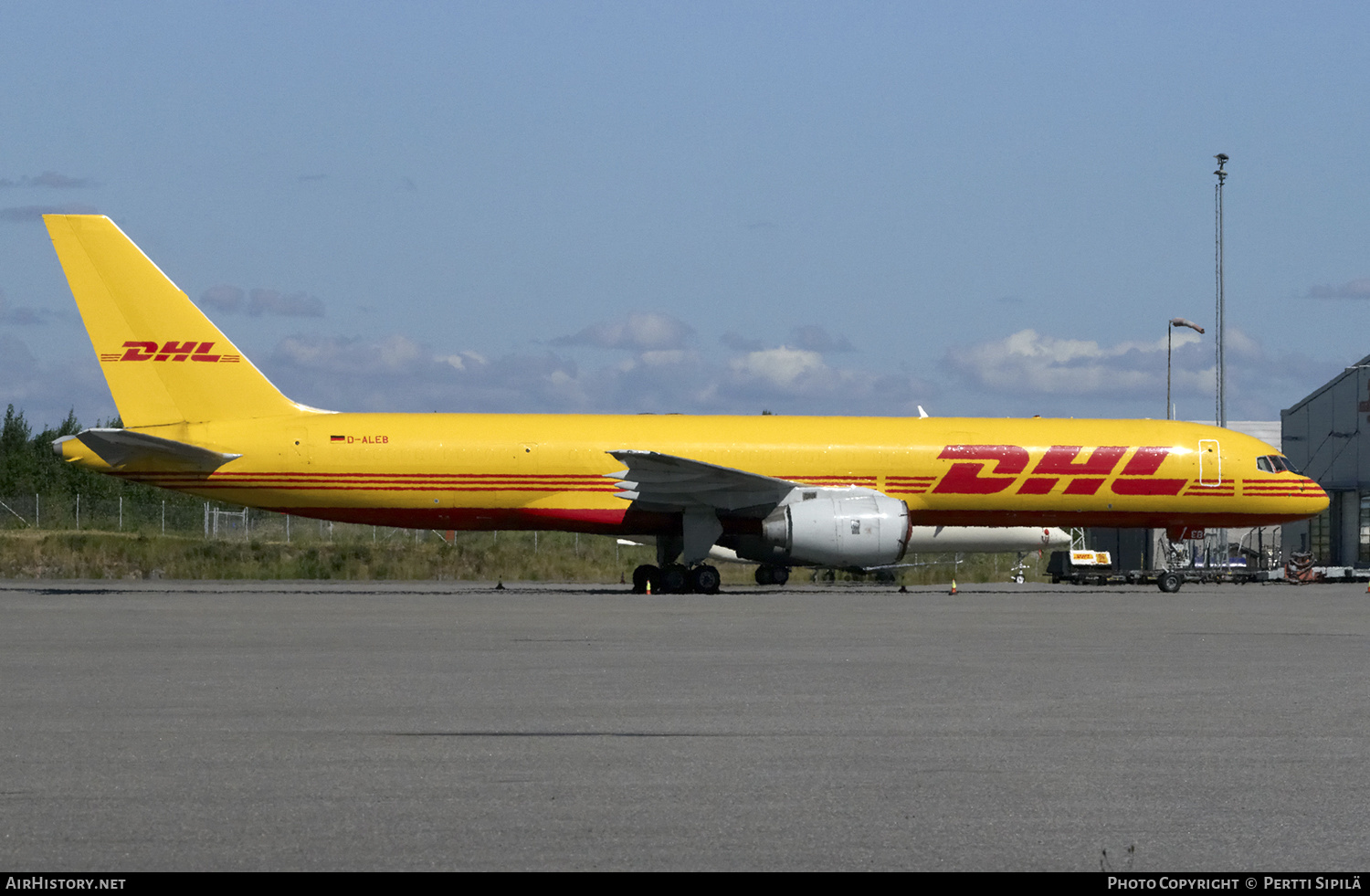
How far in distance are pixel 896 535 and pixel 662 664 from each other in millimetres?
17290

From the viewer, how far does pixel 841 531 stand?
105ft

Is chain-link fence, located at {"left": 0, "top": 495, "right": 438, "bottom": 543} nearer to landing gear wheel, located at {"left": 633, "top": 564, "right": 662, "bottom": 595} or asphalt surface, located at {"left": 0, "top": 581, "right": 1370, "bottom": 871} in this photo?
landing gear wheel, located at {"left": 633, "top": 564, "right": 662, "bottom": 595}

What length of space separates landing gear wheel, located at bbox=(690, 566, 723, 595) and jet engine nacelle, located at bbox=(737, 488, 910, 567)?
1.45 m

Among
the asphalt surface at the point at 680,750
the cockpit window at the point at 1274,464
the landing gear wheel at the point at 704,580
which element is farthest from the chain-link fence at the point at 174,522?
the asphalt surface at the point at 680,750

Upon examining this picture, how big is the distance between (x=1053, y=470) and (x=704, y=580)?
26.4 ft

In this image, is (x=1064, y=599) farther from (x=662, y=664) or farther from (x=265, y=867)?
(x=265, y=867)

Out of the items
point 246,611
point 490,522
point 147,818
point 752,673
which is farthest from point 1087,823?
point 490,522

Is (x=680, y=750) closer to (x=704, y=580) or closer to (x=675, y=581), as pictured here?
(x=704, y=580)

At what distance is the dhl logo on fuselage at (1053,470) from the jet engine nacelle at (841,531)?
236 centimetres

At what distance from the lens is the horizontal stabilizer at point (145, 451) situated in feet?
102

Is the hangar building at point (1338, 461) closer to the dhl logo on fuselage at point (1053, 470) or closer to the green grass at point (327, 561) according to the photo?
the green grass at point (327, 561)

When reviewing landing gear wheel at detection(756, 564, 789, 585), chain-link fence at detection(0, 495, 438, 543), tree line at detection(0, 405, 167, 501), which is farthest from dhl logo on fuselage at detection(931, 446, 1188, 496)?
tree line at detection(0, 405, 167, 501)

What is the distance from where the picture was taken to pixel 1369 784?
8375 mm

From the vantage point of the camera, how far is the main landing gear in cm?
3309
